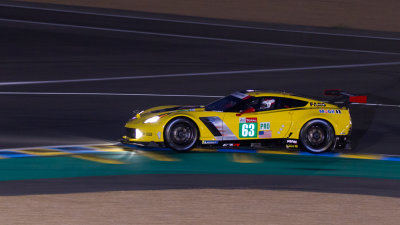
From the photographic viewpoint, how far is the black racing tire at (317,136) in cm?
1171

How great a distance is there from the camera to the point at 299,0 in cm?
3212

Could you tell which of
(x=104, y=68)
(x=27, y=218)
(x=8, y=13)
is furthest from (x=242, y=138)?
(x=8, y=13)

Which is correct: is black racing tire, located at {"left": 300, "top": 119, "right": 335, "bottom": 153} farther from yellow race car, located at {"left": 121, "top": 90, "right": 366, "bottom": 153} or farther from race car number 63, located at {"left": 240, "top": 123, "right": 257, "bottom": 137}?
race car number 63, located at {"left": 240, "top": 123, "right": 257, "bottom": 137}

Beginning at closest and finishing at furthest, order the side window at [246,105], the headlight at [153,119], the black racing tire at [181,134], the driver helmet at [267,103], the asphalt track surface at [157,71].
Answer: the black racing tire at [181,134] → the headlight at [153,119] → the side window at [246,105] → the driver helmet at [267,103] → the asphalt track surface at [157,71]

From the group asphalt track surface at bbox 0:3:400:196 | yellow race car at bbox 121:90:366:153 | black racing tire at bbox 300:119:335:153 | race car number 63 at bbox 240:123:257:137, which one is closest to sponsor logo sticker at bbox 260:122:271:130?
yellow race car at bbox 121:90:366:153

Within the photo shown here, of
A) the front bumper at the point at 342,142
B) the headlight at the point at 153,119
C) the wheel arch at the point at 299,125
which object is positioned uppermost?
the headlight at the point at 153,119

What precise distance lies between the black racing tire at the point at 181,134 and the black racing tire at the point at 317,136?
1.97 meters

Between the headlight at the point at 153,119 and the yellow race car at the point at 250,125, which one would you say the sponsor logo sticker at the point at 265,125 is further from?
the headlight at the point at 153,119

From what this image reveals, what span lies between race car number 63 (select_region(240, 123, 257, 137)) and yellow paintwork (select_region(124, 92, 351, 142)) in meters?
0.08

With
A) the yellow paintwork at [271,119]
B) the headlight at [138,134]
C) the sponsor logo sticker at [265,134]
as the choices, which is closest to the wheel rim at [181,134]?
the yellow paintwork at [271,119]

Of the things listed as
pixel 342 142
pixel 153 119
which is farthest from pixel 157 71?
pixel 342 142

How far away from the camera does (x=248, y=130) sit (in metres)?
11.5

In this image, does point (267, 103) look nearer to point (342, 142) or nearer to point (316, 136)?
point (316, 136)

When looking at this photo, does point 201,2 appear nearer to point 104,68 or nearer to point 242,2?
point 242,2
